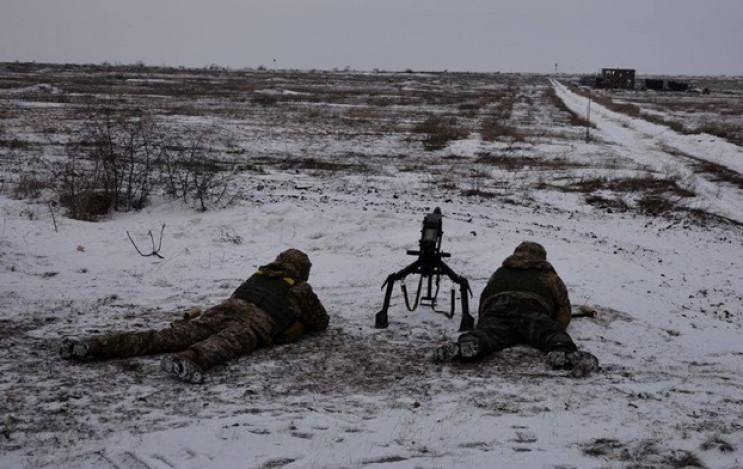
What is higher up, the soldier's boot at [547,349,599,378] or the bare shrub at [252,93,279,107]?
the bare shrub at [252,93,279,107]

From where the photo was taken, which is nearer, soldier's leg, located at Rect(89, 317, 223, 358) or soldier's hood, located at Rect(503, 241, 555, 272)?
soldier's leg, located at Rect(89, 317, 223, 358)

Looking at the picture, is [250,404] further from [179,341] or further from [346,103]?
[346,103]

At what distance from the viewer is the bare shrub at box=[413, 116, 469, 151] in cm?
2431

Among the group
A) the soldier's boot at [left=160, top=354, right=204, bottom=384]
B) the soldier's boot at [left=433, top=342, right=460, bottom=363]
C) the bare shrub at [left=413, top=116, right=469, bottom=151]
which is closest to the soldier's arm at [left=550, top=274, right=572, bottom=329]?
the soldier's boot at [left=433, top=342, right=460, bottom=363]

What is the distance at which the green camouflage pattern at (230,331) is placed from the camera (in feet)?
19.0

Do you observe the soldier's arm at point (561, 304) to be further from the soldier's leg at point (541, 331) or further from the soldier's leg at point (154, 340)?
the soldier's leg at point (154, 340)

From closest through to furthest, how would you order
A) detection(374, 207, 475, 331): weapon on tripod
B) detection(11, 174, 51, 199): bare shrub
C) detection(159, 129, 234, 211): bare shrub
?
1. detection(374, 207, 475, 331): weapon on tripod
2. detection(159, 129, 234, 211): bare shrub
3. detection(11, 174, 51, 199): bare shrub

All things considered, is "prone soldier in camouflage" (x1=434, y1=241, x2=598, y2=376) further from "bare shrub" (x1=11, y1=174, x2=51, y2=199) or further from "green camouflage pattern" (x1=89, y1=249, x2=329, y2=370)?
"bare shrub" (x1=11, y1=174, x2=51, y2=199)

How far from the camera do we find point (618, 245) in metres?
11.5

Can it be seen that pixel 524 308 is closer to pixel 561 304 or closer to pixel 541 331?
pixel 541 331

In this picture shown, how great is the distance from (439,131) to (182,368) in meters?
23.3

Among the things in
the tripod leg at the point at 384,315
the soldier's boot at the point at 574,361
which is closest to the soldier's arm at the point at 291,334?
the tripod leg at the point at 384,315

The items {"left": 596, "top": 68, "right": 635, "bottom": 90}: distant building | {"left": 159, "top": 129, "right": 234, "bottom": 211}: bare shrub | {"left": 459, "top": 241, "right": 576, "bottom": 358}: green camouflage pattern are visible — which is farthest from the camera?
{"left": 596, "top": 68, "right": 635, "bottom": 90}: distant building

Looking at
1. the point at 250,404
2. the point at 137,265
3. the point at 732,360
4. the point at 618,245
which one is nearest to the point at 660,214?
the point at 618,245
